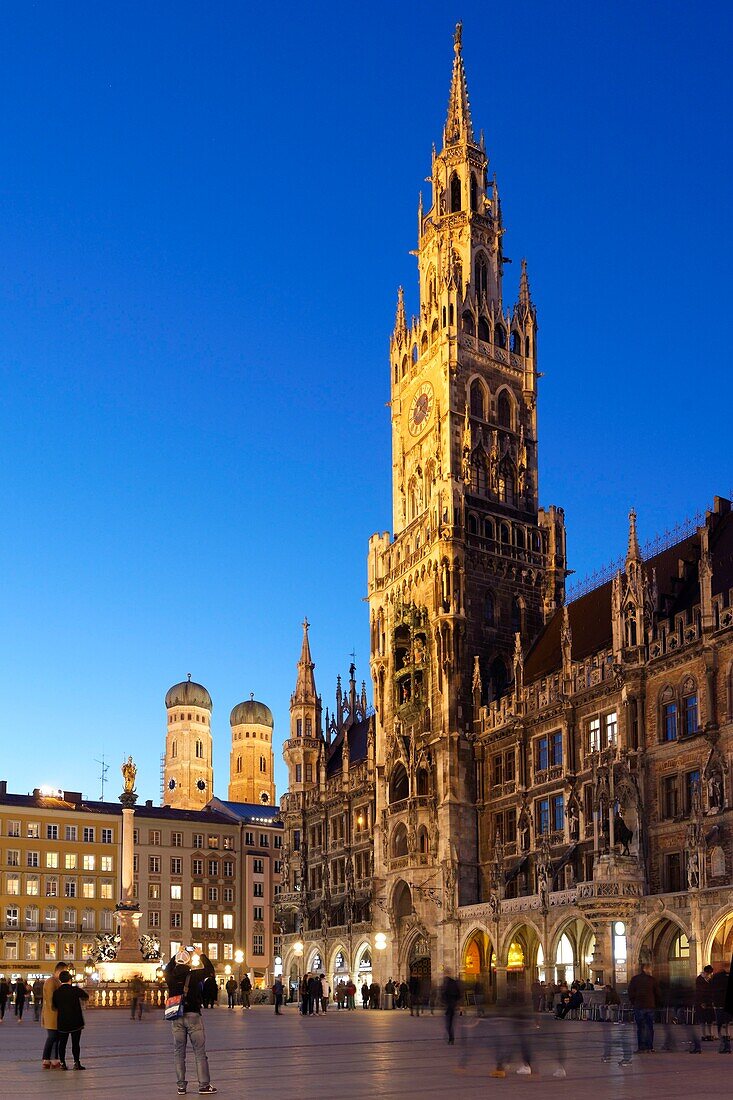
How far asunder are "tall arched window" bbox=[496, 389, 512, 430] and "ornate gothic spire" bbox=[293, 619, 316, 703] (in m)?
26.1

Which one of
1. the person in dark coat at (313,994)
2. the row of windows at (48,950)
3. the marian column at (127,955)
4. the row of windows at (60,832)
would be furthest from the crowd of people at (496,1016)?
the row of windows at (60,832)

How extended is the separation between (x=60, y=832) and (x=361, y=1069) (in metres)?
93.4

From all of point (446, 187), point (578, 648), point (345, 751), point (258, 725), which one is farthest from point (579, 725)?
point (258, 725)

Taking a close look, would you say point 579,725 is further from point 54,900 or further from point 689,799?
point 54,900

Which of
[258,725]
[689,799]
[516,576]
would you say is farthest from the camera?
[258,725]

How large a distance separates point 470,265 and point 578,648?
91.0 feet

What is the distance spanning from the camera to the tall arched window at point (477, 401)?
247 feet

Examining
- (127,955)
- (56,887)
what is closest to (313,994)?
(127,955)

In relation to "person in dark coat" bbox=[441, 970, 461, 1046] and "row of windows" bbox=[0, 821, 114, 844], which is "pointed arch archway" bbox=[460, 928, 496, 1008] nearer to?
"person in dark coat" bbox=[441, 970, 461, 1046]

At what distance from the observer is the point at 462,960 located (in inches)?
2479

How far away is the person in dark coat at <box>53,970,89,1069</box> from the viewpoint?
22047 mm

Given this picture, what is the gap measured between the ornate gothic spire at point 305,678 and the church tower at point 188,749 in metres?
77.7

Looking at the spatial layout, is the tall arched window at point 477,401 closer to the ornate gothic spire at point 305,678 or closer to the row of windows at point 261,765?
the ornate gothic spire at point 305,678

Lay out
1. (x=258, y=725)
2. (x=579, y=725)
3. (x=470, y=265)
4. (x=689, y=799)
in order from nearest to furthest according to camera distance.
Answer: (x=689, y=799)
(x=579, y=725)
(x=470, y=265)
(x=258, y=725)
